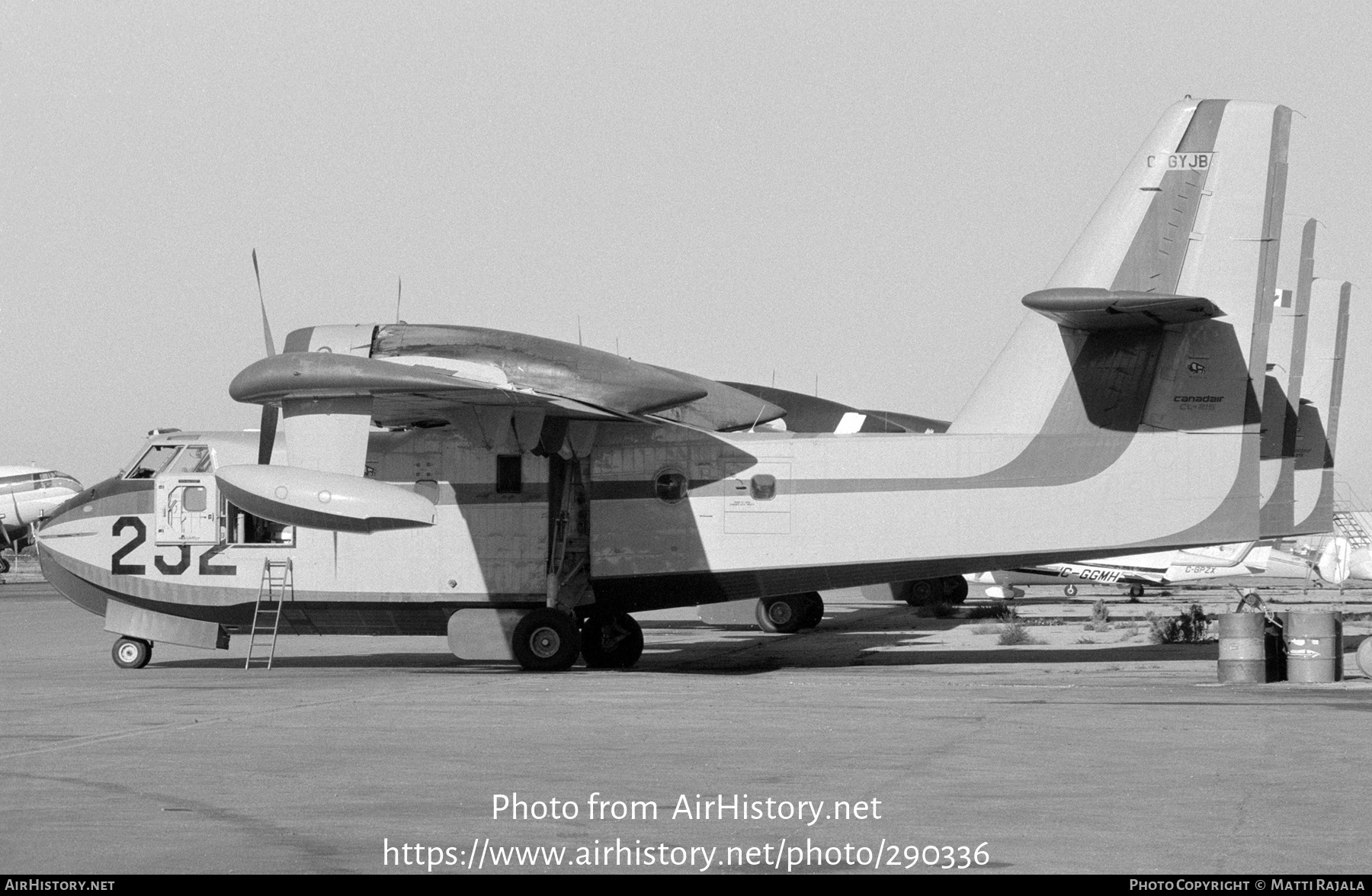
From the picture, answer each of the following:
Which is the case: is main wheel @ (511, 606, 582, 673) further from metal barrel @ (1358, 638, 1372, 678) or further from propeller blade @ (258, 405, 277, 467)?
metal barrel @ (1358, 638, 1372, 678)

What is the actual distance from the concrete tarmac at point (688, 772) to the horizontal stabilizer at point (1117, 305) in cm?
408

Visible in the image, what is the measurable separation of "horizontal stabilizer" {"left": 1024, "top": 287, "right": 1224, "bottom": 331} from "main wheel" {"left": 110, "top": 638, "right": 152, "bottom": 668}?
1227cm

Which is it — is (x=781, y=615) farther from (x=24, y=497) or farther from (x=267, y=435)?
(x=24, y=497)

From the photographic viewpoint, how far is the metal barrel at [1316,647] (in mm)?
15016

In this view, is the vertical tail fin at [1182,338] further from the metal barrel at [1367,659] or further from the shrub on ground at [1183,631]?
the shrub on ground at [1183,631]

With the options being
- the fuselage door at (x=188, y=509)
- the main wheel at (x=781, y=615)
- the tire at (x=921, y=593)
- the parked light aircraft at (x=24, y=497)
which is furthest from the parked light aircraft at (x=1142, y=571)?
the parked light aircraft at (x=24, y=497)

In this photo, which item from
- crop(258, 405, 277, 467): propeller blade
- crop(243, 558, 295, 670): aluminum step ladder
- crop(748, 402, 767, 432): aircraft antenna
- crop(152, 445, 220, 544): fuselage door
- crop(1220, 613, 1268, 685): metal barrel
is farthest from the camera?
crop(748, 402, 767, 432): aircraft antenna

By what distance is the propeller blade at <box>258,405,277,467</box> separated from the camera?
60.2 ft

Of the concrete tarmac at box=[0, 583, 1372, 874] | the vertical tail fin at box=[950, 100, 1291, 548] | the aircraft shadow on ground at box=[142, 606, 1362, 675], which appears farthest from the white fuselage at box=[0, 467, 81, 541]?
the vertical tail fin at box=[950, 100, 1291, 548]

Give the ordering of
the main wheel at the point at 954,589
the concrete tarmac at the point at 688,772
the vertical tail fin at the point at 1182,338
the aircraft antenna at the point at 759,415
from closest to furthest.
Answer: the concrete tarmac at the point at 688,772
the vertical tail fin at the point at 1182,338
the aircraft antenna at the point at 759,415
the main wheel at the point at 954,589

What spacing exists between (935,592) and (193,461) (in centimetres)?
1889

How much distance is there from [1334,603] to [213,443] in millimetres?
29544

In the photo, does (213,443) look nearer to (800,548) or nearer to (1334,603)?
(800,548)

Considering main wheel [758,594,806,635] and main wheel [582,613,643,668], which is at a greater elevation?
main wheel [582,613,643,668]
